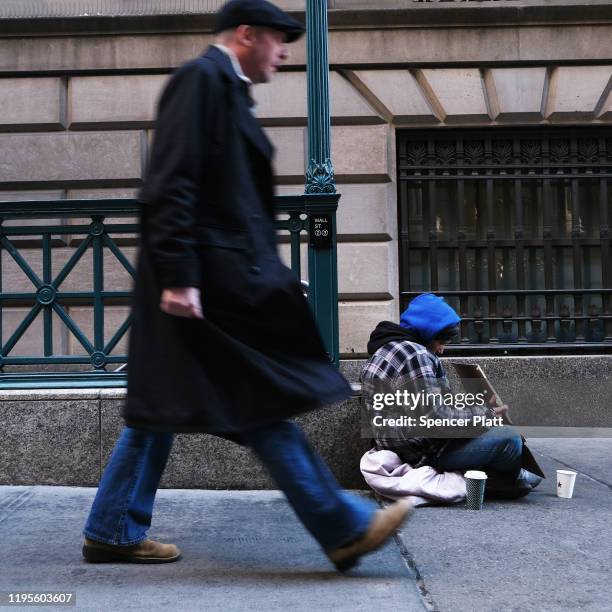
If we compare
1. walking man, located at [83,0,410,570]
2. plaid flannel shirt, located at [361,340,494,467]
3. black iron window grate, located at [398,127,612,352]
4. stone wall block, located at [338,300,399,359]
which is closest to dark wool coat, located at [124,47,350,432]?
walking man, located at [83,0,410,570]

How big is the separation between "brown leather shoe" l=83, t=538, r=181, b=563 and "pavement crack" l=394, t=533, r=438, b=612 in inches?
36.0

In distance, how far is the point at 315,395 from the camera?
8.95ft

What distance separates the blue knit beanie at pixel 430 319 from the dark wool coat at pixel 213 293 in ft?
4.98

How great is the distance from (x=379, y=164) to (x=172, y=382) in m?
6.27

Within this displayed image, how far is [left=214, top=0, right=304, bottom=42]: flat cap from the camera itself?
281cm

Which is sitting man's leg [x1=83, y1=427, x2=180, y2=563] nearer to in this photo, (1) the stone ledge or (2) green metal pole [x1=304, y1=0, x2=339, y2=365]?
(2) green metal pole [x1=304, y1=0, x2=339, y2=365]

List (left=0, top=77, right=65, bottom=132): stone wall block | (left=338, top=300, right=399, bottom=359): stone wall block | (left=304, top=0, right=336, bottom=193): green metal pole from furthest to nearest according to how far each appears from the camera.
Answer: (left=0, top=77, right=65, bottom=132): stone wall block < (left=338, top=300, right=399, bottom=359): stone wall block < (left=304, top=0, right=336, bottom=193): green metal pole

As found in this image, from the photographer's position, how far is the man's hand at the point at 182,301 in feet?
8.44

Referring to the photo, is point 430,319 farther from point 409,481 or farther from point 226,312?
point 226,312

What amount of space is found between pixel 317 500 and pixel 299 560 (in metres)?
0.63

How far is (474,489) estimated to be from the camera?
4.18m

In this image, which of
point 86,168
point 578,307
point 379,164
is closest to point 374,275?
point 379,164

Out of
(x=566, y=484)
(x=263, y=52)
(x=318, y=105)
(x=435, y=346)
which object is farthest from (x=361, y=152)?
(x=263, y=52)

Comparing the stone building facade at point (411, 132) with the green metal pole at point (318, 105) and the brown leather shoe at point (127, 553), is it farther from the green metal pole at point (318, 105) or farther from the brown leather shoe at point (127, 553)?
the brown leather shoe at point (127, 553)
